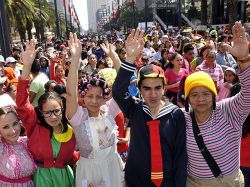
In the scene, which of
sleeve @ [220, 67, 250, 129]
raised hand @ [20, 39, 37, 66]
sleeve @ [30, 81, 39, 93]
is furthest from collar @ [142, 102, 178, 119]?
sleeve @ [30, 81, 39, 93]

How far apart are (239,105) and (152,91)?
0.66 metres

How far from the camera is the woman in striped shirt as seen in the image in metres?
2.63

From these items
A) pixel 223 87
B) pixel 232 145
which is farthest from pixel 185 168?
pixel 223 87

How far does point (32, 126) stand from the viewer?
3.00m

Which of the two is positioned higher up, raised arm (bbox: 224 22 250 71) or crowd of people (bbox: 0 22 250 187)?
raised arm (bbox: 224 22 250 71)

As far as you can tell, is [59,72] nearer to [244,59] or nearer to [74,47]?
[74,47]

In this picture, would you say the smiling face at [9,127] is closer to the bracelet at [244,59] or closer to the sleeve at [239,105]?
the sleeve at [239,105]

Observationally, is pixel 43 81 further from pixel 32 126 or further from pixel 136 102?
pixel 136 102

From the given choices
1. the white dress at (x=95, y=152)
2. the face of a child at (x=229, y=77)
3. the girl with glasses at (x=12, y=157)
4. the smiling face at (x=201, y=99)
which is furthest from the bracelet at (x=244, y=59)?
the face of a child at (x=229, y=77)

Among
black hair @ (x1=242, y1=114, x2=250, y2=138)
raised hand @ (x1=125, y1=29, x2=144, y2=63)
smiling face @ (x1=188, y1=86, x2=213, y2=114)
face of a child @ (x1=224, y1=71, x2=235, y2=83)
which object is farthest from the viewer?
face of a child @ (x1=224, y1=71, x2=235, y2=83)

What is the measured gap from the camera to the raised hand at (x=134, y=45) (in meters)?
2.79

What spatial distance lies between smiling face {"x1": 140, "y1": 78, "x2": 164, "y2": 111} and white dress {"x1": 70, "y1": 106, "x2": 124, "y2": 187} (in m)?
0.53

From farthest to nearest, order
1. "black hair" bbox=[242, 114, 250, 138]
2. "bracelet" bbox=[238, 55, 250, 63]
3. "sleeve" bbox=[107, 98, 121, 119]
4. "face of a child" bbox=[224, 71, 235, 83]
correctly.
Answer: "face of a child" bbox=[224, 71, 235, 83] → "black hair" bbox=[242, 114, 250, 138] → "sleeve" bbox=[107, 98, 121, 119] → "bracelet" bbox=[238, 55, 250, 63]

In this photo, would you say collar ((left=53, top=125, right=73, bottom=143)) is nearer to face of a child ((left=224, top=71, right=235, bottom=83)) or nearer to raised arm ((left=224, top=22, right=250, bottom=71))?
raised arm ((left=224, top=22, right=250, bottom=71))
